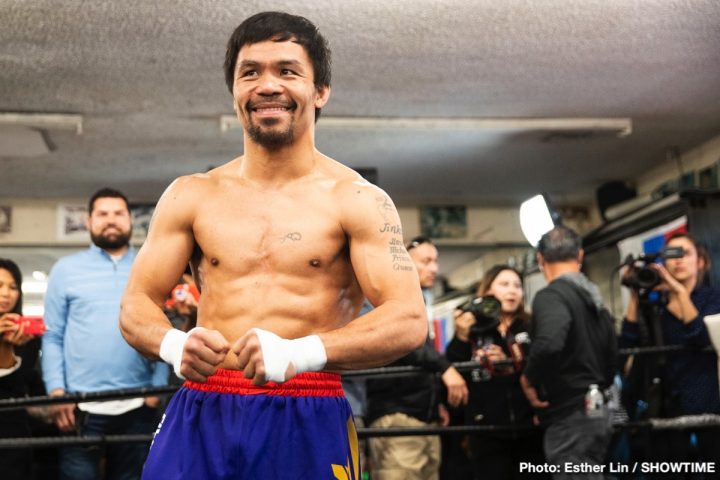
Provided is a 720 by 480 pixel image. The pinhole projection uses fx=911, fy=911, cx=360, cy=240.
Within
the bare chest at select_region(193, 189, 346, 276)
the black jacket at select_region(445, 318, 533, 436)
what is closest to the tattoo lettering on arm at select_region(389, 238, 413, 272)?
the bare chest at select_region(193, 189, 346, 276)

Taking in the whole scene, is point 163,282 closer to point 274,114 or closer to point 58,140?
point 274,114

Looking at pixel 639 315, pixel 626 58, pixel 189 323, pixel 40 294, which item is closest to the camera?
pixel 189 323

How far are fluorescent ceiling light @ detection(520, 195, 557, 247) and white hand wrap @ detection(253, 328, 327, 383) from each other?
3160mm

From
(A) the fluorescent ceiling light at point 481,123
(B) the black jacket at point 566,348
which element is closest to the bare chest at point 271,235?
(B) the black jacket at point 566,348

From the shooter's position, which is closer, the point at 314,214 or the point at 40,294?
the point at 314,214

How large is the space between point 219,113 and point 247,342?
15.7 feet

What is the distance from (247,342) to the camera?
1.59m

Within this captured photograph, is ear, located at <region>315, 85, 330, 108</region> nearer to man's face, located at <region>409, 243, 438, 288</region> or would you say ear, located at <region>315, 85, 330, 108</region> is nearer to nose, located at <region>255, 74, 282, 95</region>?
nose, located at <region>255, 74, 282, 95</region>

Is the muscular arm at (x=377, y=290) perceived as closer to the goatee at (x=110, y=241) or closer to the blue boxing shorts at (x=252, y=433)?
the blue boxing shorts at (x=252, y=433)

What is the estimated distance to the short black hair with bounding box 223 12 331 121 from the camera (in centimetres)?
194

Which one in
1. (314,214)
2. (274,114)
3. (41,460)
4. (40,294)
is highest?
(40,294)

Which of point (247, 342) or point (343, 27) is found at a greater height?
point (343, 27)

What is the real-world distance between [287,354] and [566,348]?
→ 2.16m

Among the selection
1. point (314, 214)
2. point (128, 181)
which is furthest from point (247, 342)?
point (128, 181)
